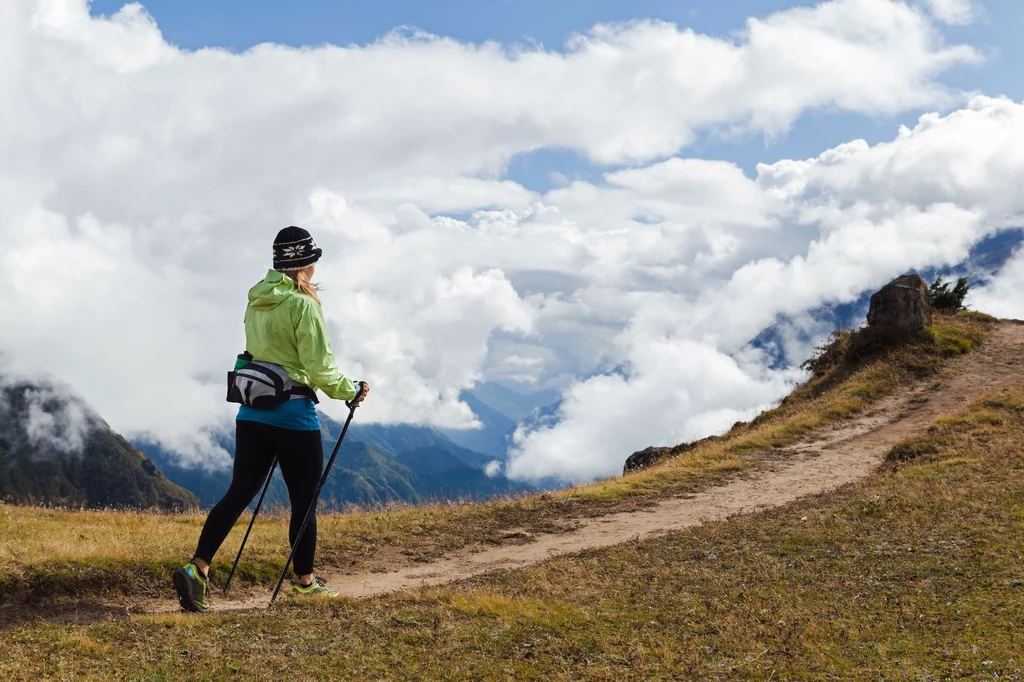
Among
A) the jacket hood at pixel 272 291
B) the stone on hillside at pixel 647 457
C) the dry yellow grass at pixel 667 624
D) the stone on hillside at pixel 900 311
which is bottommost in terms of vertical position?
the dry yellow grass at pixel 667 624

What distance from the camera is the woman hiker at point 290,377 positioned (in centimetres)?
817

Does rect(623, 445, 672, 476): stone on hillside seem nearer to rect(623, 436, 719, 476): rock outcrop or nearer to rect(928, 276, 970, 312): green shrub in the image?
rect(623, 436, 719, 476): rock outcrop

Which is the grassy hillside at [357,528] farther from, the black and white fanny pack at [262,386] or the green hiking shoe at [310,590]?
the black and white fanny pack at [262,386]

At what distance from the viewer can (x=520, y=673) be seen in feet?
21.3

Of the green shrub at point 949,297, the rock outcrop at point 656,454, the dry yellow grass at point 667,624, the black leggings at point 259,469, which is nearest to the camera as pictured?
the dry yellow grass at point 667,624

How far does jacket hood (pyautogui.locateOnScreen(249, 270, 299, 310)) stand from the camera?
26.9 ft

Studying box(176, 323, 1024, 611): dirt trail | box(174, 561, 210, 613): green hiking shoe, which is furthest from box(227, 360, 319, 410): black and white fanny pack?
box(176, 323, 1024, 611): dirt trail

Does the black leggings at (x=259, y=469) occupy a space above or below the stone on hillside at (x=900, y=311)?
below

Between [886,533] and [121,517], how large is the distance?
44.8 ft

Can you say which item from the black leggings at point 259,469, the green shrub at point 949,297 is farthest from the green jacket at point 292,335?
the green shrub at point 949,297

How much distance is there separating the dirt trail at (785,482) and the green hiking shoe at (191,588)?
58cm

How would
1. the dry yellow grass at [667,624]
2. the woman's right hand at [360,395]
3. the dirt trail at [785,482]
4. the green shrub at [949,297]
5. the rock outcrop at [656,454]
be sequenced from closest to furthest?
1. the dry yellow grass at [667,624]
2. the woman's right hand at [360,395]
3. the dirt trail at [785,482]
4. the rock outcrop at [656,454]
5. the green shrub at [949,297]

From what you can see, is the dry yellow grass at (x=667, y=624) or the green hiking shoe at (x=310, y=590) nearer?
the dry yellow grass at (x=667, y=624)

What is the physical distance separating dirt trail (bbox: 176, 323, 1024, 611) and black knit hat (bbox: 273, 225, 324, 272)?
12.1 ft
